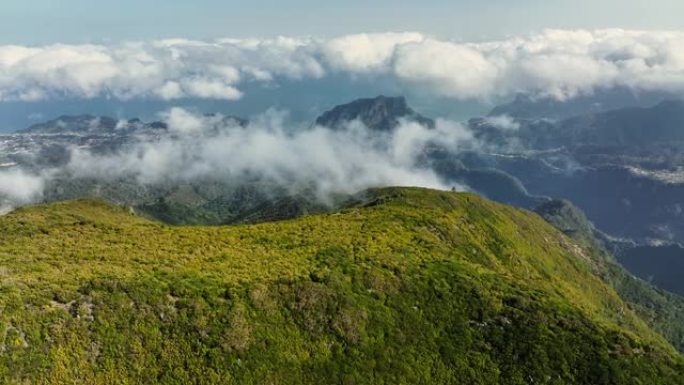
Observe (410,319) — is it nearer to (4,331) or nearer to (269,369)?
(269,369)

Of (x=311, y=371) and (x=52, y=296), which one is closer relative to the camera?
(x=52, y=296)

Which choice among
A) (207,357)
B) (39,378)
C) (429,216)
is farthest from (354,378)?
(429,216)

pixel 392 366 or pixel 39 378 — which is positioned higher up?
pixel 39 378

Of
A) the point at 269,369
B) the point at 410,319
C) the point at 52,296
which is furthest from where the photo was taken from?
the point at 410,319

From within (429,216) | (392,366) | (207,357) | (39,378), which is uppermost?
(39,378)

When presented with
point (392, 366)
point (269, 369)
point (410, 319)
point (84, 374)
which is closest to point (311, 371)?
point (269, 369)

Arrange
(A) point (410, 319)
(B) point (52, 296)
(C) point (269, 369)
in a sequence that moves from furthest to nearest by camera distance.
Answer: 1. (A) point (410, 319)
2. (C) point (269, 369)
3. (B) point (52, 296)
